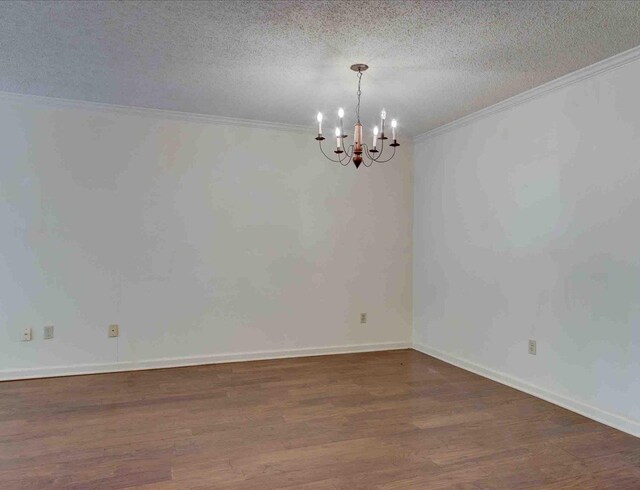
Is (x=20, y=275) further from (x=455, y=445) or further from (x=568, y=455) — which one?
(x=568, y=455)

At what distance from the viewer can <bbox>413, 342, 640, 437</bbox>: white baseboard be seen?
2852 millimetres

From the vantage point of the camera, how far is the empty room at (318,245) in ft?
8.01

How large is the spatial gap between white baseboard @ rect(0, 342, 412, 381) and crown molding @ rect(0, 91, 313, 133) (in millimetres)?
2192

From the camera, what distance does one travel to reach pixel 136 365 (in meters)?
4.12

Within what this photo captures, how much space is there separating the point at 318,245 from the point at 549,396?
2435 mm

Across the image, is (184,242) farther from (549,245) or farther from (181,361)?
(549,245)

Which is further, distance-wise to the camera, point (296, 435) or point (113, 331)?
point (113, 331)

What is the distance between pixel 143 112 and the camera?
4125 mm

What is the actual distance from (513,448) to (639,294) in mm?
1202

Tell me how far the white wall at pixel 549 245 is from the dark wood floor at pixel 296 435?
0.30m

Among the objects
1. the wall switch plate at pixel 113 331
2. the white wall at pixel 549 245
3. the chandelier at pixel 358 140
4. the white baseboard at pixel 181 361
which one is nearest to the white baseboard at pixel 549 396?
the white wall at pixel 549 245

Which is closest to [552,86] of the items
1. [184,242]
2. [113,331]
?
[184,242]

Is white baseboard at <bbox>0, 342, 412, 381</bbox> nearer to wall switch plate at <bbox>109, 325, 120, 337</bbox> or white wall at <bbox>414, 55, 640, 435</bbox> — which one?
wall switch plate at <bbox>109, 325, 120, 337</bbox>

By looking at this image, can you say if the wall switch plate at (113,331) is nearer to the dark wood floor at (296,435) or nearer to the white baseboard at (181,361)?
the white baseboard at (181,361)
